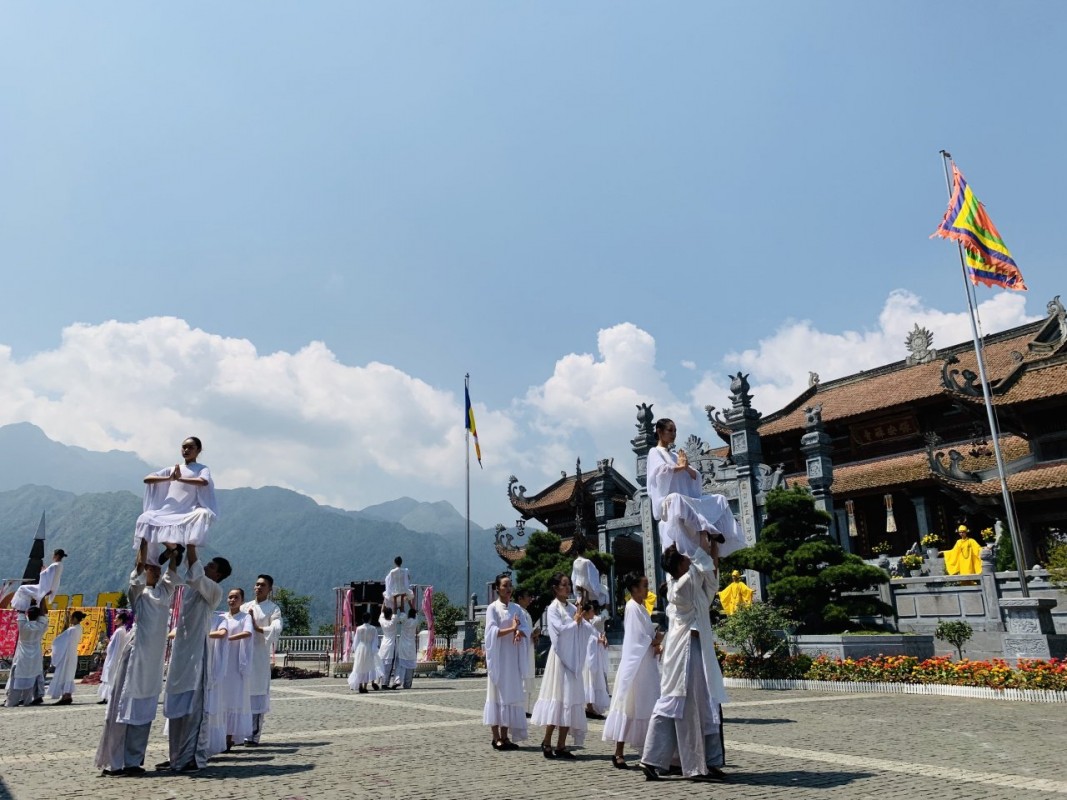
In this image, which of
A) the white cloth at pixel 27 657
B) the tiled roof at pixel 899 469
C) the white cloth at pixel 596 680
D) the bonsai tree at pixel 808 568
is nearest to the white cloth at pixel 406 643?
the white cloth at pixel 27 657

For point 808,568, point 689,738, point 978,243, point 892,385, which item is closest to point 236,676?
point 689,738

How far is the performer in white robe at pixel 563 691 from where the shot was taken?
6809mm

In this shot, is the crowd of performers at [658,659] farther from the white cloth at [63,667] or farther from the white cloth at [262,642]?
the white cloth at [63,667]

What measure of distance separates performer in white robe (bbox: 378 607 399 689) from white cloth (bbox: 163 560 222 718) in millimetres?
10577

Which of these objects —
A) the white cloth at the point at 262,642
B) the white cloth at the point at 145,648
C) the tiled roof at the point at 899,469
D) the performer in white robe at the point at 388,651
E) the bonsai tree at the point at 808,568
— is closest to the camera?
the white cloth at the point at 145,648

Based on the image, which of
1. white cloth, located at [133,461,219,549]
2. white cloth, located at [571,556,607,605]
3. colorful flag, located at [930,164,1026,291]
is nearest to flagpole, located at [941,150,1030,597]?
colorful flag, located at [930,164,1026,291]

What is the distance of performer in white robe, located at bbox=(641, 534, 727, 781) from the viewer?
5559 mm

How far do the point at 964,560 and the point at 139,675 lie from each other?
20104 mm

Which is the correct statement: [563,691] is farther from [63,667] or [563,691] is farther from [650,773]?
[63,667]

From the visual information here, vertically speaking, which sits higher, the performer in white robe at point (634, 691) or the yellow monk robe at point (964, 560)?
the yellow monk robe at point (964, 560)

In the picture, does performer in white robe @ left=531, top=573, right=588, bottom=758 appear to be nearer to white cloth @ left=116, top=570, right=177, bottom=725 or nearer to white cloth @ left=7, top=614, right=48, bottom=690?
white cloth @ left=116, top=570, right=177, bottom=725

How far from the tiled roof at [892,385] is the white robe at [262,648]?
24.6m

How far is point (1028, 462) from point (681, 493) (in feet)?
72.2

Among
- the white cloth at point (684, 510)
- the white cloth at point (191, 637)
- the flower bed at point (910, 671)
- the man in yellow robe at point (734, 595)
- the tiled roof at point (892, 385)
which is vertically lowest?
the flower bed at point (910, 671)
